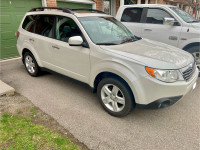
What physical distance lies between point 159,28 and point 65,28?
3.03m

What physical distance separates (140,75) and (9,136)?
214 centimetres

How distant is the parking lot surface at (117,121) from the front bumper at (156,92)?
1.55 ft

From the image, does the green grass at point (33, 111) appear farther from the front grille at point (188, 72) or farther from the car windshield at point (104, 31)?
the front grille at point (188, 72)

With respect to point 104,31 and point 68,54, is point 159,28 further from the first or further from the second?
point 68,54

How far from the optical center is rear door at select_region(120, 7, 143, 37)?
5.48m

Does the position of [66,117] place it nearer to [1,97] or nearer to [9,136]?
[9,136]

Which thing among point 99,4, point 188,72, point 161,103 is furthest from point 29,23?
point 99,4

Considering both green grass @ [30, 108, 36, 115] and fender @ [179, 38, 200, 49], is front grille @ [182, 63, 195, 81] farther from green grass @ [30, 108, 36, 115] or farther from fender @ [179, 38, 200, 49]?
green grass @ [30, 108, 36, 115]

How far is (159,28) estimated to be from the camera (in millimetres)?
5078

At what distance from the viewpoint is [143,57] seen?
2590mm

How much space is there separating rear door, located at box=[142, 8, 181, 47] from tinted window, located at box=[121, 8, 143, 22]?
0.30 m

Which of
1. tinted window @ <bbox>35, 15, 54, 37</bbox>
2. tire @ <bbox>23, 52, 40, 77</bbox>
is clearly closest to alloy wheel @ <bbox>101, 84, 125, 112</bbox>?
tinted window @ <bbox>35, 15, 54, 37</bbox>

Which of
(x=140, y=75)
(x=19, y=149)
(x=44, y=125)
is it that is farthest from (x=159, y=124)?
(x=19, y=149)

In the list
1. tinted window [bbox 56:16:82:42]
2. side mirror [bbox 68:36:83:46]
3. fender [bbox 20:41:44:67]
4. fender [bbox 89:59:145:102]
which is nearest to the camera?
fender [bbox 89:59:145:102]
